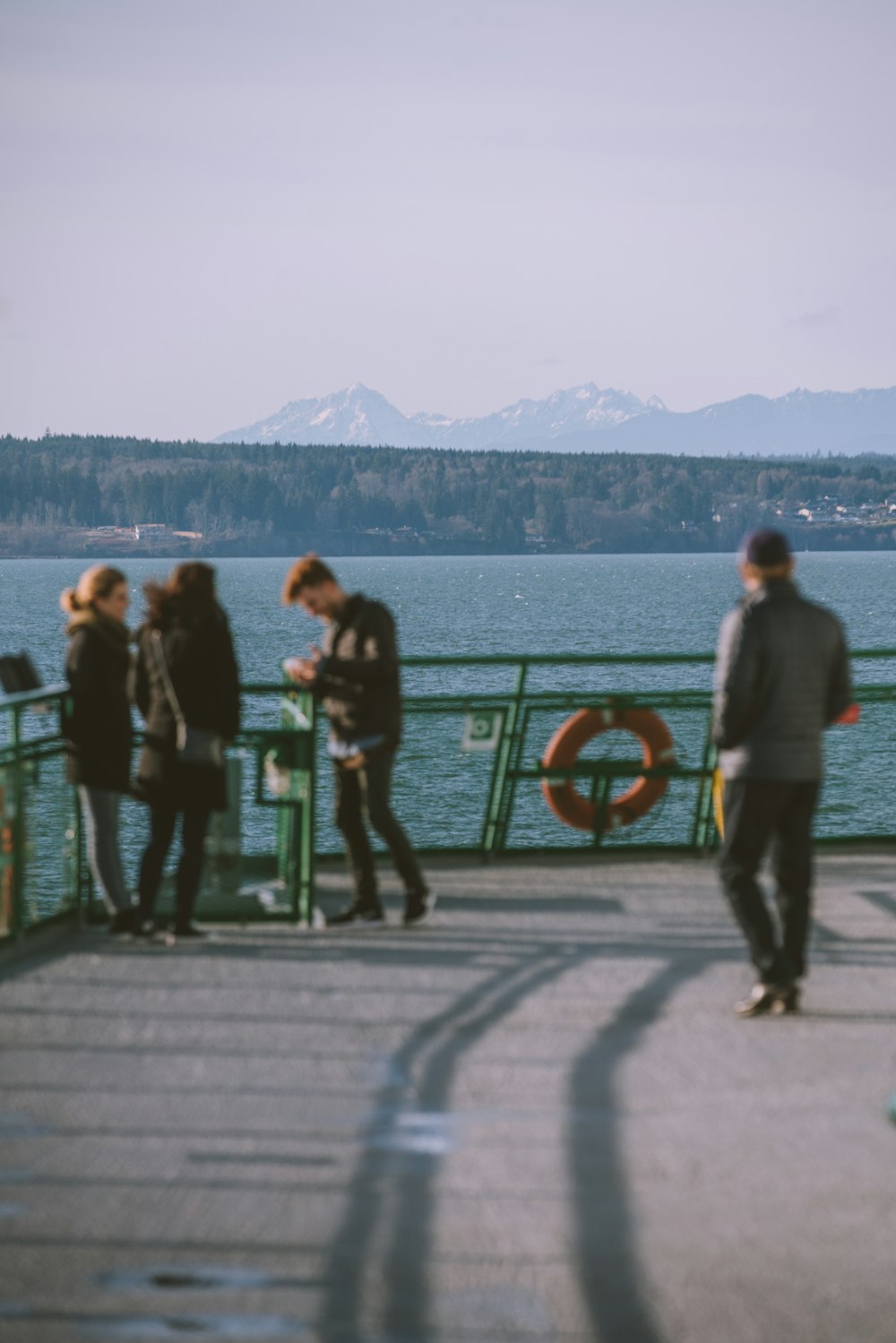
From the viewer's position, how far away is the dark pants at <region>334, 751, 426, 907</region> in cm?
787

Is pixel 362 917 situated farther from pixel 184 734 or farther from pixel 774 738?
pixel 774 738

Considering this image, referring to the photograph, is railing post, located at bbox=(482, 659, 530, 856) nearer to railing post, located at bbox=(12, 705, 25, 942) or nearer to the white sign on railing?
the white sign on railing

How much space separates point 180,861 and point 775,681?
2754 mm

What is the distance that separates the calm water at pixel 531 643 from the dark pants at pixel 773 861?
151 inches

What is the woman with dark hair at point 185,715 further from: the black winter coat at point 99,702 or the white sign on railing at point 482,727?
the white sign on railing at point 482,727

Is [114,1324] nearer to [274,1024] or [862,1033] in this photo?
[274,1024]

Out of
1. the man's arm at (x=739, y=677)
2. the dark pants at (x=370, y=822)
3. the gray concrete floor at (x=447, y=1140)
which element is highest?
the man's arm at (x=739, y=677)

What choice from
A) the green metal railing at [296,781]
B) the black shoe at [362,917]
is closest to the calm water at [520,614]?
the green metal railing at [296,781]

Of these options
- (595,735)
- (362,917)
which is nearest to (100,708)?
(362,917)

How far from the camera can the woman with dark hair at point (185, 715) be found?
7.45m

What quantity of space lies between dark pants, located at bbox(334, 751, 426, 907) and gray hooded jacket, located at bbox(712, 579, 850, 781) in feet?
6.35

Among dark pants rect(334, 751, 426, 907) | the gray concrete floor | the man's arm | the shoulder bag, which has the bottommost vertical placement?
the gray concrete floor

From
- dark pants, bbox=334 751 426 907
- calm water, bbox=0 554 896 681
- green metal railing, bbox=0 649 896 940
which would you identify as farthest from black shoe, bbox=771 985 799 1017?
calm water, bbox=0 554 896 681

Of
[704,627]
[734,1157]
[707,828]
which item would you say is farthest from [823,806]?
[704,627]
